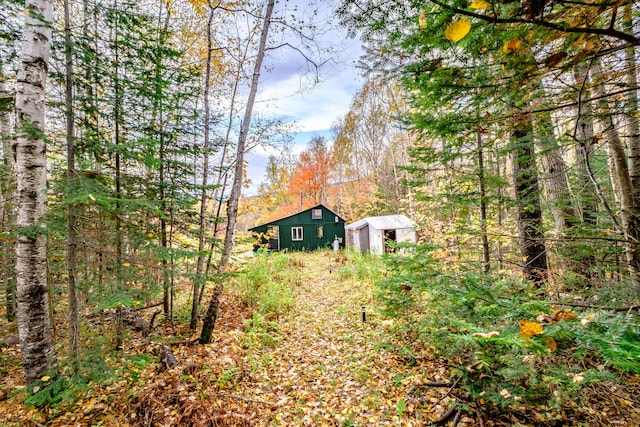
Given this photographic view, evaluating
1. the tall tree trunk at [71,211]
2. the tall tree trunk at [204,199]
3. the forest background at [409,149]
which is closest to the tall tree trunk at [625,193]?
the forest background at [409,149]

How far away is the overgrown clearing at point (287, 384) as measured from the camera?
2404 millimetres

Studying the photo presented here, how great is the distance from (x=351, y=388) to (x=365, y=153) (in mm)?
15851

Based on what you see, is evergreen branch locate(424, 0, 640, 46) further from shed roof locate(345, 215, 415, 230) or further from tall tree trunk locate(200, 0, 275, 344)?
shed roof locate(345, 215, 415, 230)

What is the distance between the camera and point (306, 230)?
18.5m

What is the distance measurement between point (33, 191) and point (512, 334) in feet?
13.5

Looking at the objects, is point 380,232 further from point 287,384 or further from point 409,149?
point 287,384

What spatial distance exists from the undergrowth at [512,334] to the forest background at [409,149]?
0.06 ft

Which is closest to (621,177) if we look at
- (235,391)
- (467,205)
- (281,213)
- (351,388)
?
(467,205)

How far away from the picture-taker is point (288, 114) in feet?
19.1

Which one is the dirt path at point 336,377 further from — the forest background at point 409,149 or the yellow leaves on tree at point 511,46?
the yellow leaves on tree at point 511,46

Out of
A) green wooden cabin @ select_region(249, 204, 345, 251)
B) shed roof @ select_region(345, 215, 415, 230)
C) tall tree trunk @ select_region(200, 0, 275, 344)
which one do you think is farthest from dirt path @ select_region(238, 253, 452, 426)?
green wooden cabin @ select_region(249, 204, 345, 251)

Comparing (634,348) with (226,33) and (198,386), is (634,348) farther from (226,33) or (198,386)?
(226,33)

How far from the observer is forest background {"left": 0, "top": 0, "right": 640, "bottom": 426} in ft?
5.19

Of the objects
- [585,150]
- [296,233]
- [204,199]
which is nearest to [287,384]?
[204,199]
